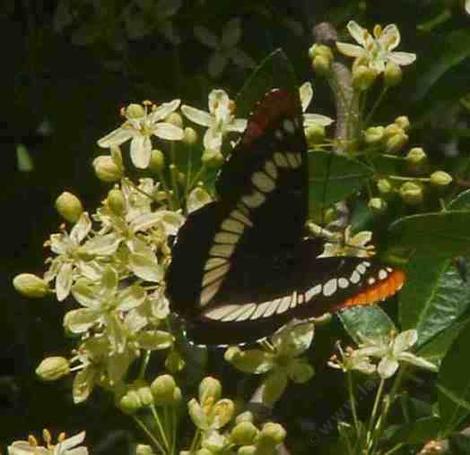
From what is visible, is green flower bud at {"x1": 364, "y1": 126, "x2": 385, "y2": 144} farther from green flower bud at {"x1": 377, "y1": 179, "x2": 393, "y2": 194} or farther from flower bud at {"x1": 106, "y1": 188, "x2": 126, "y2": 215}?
flower bud at {"x1": 106, "y1": 188, "x2": 126, "y2": 215}

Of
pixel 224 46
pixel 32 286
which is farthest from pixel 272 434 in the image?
pixel 224 46

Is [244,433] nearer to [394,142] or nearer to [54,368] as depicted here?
[54,368]

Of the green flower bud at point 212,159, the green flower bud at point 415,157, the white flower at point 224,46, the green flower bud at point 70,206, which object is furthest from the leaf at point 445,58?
the green flower bud at point 70,206

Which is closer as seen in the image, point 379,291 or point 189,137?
point 379,291

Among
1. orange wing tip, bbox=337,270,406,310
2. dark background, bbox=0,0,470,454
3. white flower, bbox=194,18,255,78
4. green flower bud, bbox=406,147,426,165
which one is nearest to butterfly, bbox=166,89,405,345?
orange wing tip, bbox=337,270,406,310

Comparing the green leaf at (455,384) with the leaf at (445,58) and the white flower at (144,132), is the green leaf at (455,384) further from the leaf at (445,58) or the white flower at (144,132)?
the leaf at (445,58)

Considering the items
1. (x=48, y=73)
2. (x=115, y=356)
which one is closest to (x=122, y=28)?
(x=48, y=73)

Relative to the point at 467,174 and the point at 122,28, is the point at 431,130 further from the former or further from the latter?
the point at 122,28
